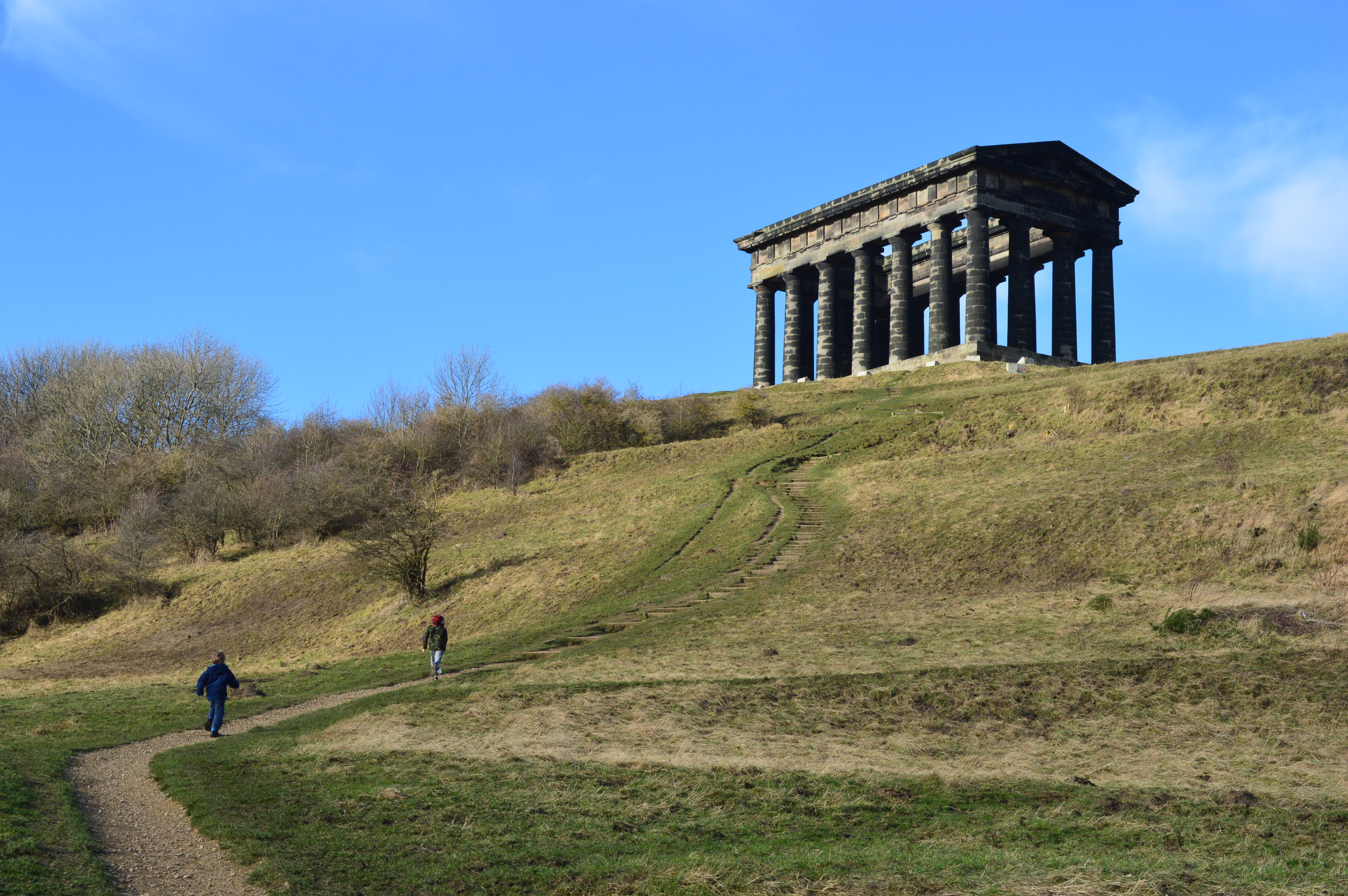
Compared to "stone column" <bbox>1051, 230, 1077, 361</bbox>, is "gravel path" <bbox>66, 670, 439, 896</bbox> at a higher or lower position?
lower

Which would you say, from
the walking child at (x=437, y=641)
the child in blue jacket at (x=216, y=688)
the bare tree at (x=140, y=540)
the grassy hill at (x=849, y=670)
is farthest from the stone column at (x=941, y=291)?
the child in blue jacket at (x=216, y=688)

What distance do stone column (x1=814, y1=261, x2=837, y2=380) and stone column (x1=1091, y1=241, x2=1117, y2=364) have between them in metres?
17.6

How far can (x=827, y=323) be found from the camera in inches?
3100

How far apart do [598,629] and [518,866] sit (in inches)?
686

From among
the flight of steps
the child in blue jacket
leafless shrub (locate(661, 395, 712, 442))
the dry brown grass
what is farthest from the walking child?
leafless shrub (locate(661, 395, 712, 442))

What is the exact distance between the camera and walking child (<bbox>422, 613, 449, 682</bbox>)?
24.4 m

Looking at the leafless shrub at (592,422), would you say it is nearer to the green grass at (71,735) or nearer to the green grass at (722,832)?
the green grass at (71,735)

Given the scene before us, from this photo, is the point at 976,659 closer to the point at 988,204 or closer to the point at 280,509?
the point at 280,509

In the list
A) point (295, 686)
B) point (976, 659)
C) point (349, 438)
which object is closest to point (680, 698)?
point (976, 659)

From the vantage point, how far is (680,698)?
1947 centimetres

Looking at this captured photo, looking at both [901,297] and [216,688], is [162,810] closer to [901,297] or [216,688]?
[216,688]

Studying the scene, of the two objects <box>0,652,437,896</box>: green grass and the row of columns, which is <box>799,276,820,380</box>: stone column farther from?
<box>0,652,437,896</box>: green grass

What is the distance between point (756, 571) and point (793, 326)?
51241mm

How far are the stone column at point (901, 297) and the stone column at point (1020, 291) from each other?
625cm
